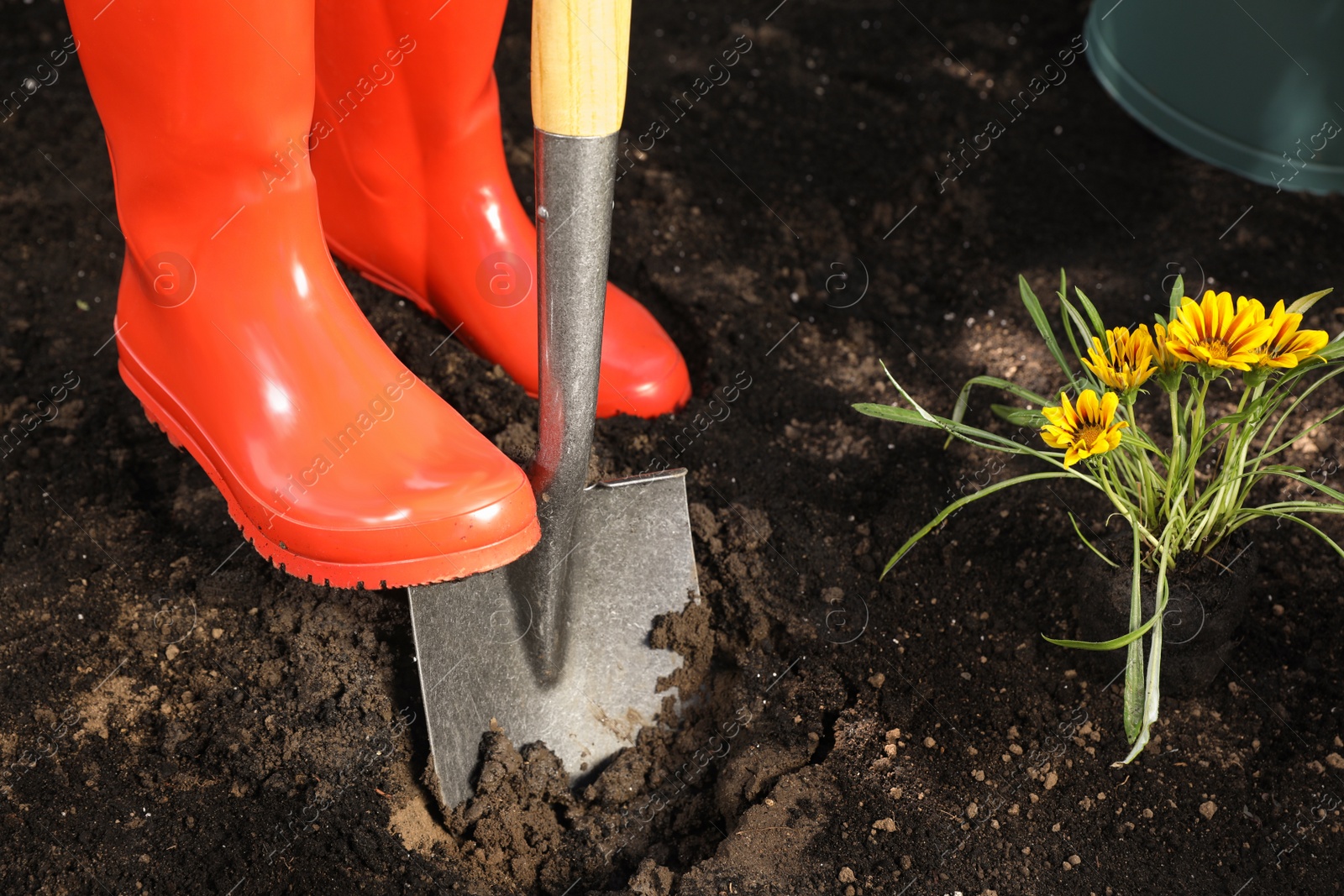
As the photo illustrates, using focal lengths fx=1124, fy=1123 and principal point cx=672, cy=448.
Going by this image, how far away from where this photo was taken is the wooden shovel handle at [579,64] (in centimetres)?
97

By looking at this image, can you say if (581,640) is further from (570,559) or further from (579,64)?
(579,64)

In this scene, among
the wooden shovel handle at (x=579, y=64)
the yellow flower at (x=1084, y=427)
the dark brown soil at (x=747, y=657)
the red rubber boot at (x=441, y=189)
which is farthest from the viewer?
the red rubber boot at (x=441, y=189)

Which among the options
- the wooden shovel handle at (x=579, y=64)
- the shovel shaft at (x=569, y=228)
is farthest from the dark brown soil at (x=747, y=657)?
the wooden shovel handle at (x=579, y=64)

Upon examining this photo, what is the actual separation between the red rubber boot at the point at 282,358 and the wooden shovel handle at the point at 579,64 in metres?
0.30

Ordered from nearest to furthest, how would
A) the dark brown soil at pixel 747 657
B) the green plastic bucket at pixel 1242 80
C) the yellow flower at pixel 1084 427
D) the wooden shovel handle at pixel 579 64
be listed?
the wooden shovel handle at pixel 579 64 → the yellow flower at pixel 1084 427 → the dark brown soil at pixel 747 657 → the green plastic bucket at pixel 1242 80

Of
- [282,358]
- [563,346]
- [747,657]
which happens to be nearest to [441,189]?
[282,358]

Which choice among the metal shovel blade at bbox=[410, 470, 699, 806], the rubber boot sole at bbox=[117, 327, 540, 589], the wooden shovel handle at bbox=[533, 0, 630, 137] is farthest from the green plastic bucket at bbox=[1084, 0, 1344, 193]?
the rubber boot sole at bbox=[117, 327, 540, 589]

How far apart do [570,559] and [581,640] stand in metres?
0.13

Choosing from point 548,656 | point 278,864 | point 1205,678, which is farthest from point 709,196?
point 278,864

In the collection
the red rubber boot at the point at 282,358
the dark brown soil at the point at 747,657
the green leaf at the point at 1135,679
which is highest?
the red rubber boot at the point at 282,358

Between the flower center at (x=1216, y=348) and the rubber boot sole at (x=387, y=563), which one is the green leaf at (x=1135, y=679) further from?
the rubber boot sole at (x=387, y=563)

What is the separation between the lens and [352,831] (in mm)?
1272

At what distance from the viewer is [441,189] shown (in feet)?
5.20

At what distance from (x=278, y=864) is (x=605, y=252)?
30.1 inches
